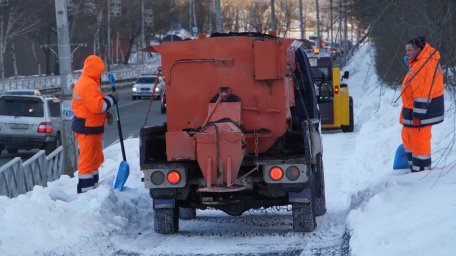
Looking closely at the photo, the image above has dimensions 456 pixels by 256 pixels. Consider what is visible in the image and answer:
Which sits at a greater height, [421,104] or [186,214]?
[421,104]

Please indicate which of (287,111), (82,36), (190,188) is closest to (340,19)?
(287,111)

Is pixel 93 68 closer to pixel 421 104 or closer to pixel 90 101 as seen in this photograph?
pixel 90 101

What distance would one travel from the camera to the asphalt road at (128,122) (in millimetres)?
25625

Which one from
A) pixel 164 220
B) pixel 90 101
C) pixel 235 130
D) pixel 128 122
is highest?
pixel 90 101

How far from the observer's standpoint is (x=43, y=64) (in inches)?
4158

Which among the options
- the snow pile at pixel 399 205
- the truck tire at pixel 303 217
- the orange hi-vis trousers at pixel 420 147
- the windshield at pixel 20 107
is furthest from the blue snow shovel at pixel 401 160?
the windshield at pixel 20 107

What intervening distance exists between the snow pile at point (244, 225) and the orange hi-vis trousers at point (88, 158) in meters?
0.32

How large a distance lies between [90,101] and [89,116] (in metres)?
0.27

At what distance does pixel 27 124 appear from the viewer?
23859 mm

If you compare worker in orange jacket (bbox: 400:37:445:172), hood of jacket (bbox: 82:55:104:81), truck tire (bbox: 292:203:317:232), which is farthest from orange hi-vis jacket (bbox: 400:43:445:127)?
hood of jacket (bbox: 82:55:104:81)

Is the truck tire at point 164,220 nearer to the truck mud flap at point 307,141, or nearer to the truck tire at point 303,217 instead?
the truck tire at point 303,217

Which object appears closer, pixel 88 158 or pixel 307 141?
pixel 307 141

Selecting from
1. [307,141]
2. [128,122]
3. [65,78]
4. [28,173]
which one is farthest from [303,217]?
[128,122]

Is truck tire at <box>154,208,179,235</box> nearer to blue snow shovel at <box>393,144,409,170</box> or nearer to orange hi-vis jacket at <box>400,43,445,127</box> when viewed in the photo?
orange hi-vis jacket at <box>400,43,445,127</box>
